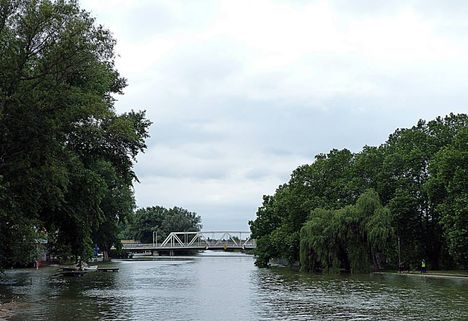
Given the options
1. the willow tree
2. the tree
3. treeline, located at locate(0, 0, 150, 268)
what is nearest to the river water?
treeline, located at locate(0, 0, 150, 268)

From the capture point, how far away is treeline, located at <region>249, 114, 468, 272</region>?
60.1m

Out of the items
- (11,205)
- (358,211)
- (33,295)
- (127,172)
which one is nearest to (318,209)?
(358,211)

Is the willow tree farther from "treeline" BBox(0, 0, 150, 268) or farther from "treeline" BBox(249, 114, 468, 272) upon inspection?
"treeline" BBox(0, 0, 150, 268)

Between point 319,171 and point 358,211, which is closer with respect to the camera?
point 358,211

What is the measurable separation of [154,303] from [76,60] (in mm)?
13587

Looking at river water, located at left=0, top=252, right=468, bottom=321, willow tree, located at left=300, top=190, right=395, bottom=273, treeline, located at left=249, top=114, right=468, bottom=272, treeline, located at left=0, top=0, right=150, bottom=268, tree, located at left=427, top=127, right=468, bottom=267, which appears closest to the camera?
river water, located at left=0, top=252, right=468, bottom=321

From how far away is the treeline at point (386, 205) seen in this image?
6006cm

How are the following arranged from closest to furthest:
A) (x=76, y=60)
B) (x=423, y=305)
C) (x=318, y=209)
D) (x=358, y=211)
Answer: (x=76, y=60), (x=423, y=305), (x=358, y=211), (x=318, y=209)

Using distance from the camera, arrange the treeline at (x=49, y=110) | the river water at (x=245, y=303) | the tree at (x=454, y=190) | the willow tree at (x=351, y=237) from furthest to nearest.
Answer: the willow tree at (x=351, y=237) < the tree at (x=454, y=190) < the treeline at (x=49, y=110) < the river water at (x=245, y=303)

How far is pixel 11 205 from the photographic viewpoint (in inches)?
1252

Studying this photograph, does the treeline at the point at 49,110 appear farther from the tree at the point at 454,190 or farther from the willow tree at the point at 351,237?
the willow tree at the point at 351,237

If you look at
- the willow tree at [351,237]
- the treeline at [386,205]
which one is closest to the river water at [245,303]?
the treeline at [386,205]

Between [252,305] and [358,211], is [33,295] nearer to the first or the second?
[252,305]

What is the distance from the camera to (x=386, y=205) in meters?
73.4
